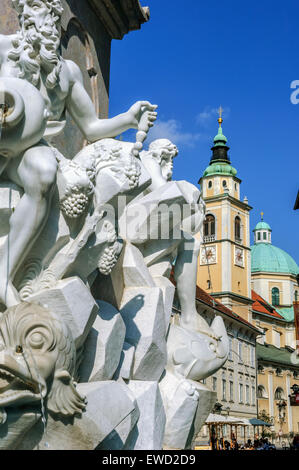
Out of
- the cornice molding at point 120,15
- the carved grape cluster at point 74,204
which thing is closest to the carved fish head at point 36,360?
the carved grape cluster at point 74,204

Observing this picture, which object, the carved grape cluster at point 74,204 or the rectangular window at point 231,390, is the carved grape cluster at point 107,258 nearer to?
the carved grape cluster at point 74,204

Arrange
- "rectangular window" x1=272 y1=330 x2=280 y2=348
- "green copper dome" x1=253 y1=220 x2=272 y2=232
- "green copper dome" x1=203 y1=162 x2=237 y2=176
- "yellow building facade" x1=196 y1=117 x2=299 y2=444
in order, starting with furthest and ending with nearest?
"green copper dome" x1=253 y1=220 x2=272 y2=232, "rectangular window" x1=272 y1=330 x2=280 y2=348, "green copper dome" x1=203 y1=162 x2=237 y2=176, "yellow building facade" x1=196 y1=117 x2=299 y2=444

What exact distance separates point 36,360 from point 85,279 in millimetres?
1313

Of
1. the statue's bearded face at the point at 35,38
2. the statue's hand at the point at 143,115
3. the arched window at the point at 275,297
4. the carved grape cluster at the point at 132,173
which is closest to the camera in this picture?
the statue's bearded face at the point at 35,38

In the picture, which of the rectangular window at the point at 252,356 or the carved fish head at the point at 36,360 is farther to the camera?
the rectangular window at the point at 252,356

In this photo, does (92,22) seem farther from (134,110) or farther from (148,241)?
(148,241)

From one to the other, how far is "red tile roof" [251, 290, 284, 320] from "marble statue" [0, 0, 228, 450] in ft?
289

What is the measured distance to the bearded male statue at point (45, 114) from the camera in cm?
450

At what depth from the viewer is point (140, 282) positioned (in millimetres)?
6012

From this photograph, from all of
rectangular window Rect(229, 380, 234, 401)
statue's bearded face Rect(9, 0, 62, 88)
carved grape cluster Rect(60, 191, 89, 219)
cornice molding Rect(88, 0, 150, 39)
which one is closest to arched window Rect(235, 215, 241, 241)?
rectangular window Rect(229, 380, 234, 401)

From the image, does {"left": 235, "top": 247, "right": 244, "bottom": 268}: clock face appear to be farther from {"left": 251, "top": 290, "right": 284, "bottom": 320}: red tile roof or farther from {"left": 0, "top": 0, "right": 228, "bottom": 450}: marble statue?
{"left": 0, "top": 0, "right": 228, "bottom": 450}: marble statue

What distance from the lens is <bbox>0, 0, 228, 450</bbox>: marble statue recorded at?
12.7ft

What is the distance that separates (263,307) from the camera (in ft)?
324

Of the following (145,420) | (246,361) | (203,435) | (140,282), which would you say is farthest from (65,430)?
(246,361)
